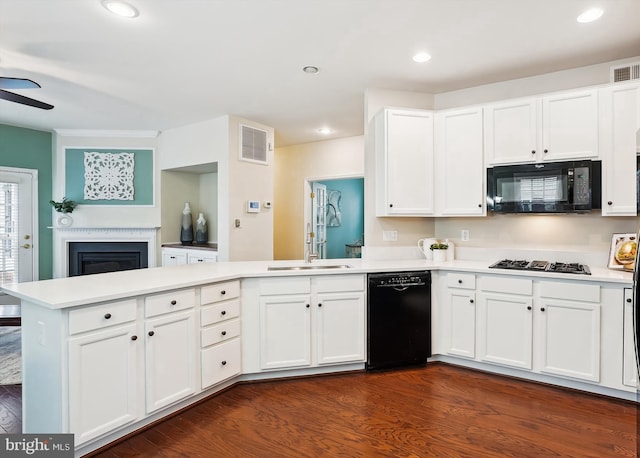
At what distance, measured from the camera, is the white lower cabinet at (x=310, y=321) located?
2.86m

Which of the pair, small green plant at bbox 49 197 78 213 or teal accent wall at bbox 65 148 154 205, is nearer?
small green plant at bbox 49 197 78 213

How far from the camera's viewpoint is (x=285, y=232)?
650 centimetres

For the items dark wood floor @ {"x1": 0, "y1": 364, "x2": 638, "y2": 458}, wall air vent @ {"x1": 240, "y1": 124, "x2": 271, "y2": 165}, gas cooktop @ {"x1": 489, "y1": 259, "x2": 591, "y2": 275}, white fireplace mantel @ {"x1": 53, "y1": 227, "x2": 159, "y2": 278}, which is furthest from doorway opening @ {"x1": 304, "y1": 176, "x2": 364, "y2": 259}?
dark wood floor @ {"x1": 0, "y1": 364, "x2": 638, "y2": 458}

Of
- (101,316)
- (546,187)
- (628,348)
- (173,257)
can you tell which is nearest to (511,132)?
(546,187)

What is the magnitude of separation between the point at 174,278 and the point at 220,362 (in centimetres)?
69

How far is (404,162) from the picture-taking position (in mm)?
3420

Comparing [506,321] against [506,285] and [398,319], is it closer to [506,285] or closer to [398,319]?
[506,285]

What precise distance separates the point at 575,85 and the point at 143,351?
3911 millimetres

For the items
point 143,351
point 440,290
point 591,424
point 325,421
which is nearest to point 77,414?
point 143,351

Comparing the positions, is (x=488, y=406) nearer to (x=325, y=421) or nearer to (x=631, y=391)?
(x=631, y=391)

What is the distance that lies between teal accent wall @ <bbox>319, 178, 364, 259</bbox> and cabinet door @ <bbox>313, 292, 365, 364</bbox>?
456cm

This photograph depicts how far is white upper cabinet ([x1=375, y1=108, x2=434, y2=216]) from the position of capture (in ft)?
11.1

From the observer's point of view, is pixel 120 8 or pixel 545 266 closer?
pixel 120 8

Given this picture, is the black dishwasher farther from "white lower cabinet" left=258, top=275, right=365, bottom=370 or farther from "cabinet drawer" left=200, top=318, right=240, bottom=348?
"cabinet drawer" left=200, top=318, right=240, bottom=348
